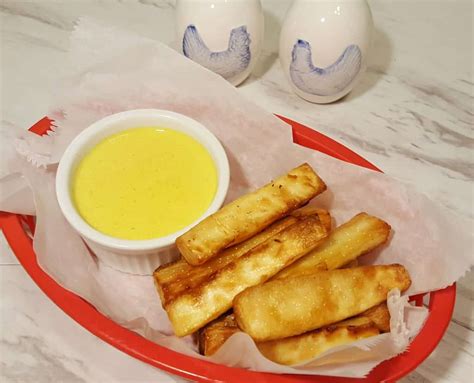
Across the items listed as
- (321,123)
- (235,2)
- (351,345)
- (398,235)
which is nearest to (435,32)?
(321,123)

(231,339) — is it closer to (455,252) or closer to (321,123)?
(455,252)

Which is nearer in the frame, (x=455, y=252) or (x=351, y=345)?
(x=351, y=345)

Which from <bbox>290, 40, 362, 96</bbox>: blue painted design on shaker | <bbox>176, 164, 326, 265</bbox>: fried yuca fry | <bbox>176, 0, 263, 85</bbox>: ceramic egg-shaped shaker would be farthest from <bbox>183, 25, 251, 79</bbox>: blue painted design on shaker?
<bbox>176, 164, 326, 265</bbox>: fried yuca fry

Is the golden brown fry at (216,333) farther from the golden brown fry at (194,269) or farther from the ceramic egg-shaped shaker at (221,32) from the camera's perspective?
the ceramic egg-shaped shaker at (221,32)

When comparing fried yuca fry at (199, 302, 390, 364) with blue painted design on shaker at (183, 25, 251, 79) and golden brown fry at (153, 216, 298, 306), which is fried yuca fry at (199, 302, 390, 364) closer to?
golden brown fry at (153, 216, 298, 306)

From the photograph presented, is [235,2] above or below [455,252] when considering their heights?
above

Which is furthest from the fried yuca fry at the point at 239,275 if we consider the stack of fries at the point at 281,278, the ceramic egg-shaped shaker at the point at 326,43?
the ceramic egg-shaped shaker at the point at 326,43
